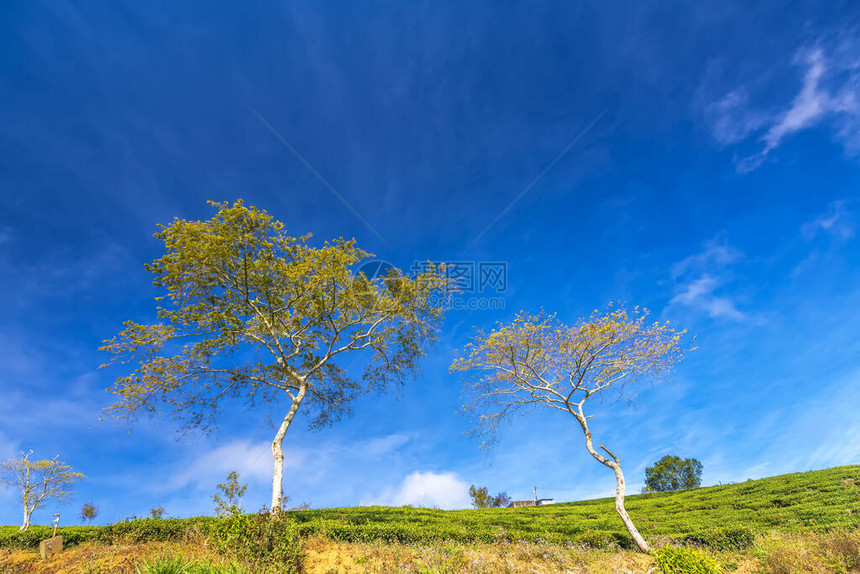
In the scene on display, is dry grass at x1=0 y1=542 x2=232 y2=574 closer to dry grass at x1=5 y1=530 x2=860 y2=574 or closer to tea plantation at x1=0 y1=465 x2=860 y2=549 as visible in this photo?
dry grass at x1=5 y1=530 x2=860 y2=574

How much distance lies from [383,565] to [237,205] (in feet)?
44.6

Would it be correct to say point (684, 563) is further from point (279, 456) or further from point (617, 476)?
point (279, 456)

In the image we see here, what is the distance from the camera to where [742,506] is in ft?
70.1

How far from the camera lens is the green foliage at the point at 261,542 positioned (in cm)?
829

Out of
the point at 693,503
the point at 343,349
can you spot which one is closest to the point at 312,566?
the point at 343,349

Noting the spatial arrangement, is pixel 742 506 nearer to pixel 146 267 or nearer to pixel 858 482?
pixel 858 482

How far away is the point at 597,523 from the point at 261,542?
51.2 ft

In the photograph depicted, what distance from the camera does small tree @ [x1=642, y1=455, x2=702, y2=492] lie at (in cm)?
5444

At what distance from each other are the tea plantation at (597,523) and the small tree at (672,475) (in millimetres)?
34942

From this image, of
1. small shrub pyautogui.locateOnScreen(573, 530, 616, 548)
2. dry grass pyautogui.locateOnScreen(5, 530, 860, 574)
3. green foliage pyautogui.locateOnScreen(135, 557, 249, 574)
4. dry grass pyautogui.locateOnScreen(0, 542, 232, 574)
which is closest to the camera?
green foliage pyautogui.locateOnScreen(135, 557, 249, 574)

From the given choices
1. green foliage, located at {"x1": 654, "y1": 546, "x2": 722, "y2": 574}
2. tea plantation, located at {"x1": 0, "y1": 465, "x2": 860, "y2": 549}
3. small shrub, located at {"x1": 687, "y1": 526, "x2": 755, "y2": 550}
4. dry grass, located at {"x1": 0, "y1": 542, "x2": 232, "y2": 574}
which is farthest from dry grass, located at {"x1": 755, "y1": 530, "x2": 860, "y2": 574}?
dry grass, located at {"x1": 0, "y1": 542, "x2": 232, "y2": 574}

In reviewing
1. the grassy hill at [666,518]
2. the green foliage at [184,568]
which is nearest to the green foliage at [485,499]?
the grassy hill at [666,518]

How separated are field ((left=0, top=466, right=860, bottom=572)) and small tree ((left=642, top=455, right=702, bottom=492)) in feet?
138

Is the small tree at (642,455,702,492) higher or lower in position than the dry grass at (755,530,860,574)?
higher
